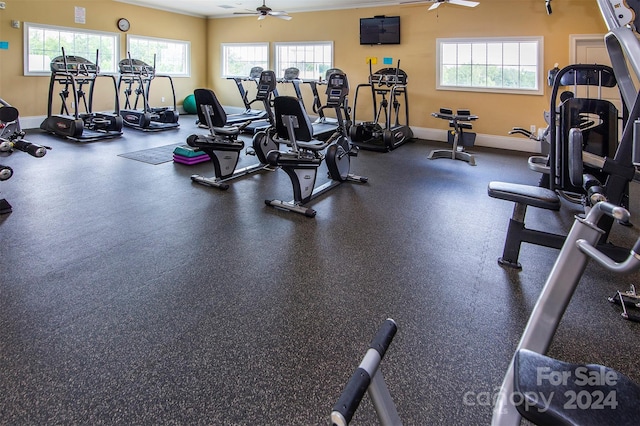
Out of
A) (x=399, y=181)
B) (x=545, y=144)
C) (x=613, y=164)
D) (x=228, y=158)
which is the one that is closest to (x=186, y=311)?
(x=613, y=164)

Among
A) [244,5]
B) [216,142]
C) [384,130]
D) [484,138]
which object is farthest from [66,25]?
[484,138]

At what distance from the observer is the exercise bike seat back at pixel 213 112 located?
4.52 metres

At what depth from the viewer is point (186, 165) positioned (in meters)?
5.58

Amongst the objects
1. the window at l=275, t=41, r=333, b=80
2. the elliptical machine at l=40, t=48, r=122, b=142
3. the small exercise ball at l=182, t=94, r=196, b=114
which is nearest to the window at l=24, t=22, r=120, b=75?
the elliptical machine at l=40, t=48, r=122, b=142

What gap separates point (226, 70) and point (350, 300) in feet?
33.7

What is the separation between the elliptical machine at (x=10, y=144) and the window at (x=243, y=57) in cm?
734

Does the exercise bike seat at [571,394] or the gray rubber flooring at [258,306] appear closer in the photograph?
the exercise bike seat at [571,394]

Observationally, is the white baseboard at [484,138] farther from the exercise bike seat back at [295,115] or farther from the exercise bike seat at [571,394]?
the exercise bike seat at [571,394]

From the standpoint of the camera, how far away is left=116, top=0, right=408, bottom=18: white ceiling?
27.8 ft

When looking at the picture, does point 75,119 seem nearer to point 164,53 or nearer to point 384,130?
point 164,53

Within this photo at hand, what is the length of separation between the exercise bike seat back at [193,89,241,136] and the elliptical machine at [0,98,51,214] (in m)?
1.76

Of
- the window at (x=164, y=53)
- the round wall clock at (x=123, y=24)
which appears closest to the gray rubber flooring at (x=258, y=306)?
the round wall clock at (x=123, y=24)

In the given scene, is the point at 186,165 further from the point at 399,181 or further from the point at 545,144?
the point at 545,144

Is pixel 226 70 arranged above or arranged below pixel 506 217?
above
